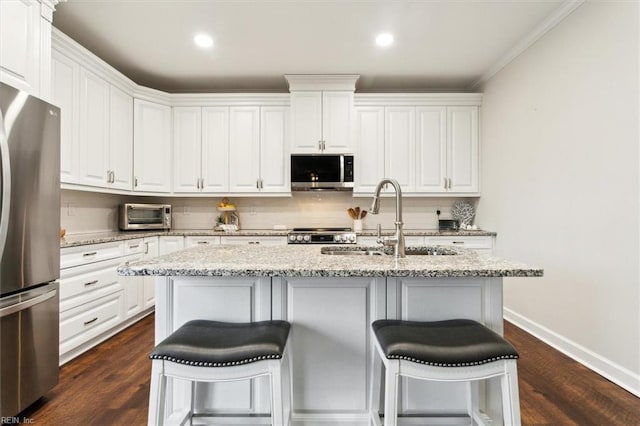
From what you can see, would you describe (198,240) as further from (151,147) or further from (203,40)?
(203,40)

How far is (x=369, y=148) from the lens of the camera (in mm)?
3730

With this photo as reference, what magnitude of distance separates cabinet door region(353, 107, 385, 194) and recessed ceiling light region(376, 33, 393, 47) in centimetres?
88

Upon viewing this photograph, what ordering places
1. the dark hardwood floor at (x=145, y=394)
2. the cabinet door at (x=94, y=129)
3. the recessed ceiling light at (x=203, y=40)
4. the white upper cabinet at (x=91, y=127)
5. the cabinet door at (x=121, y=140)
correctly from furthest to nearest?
the cabinet door at (x=121, y=140), the recessed ceiling light at (x=203, y=40), the cabinet door at (x=94, y=129), the white upper cabinet at (x=91, y=127), the dark hardwood floor at (x=145, y=394)

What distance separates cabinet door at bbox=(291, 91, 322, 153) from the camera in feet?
11.9

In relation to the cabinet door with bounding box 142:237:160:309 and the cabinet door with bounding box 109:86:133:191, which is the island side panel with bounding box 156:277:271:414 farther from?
the cabinet door with bounding box 109:86:133:191

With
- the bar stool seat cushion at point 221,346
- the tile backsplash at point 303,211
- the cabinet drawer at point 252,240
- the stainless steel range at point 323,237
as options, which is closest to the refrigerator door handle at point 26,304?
the bar stool seat cushion at point 221,346

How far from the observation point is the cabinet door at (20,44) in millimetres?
1660

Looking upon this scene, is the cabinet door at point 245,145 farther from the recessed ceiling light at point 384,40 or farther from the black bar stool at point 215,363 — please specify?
the black bar stool at point 215,363

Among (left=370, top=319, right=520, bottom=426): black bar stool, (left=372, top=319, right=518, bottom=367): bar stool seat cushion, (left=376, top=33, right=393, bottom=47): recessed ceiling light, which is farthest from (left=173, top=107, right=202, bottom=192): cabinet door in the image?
(left=370, top=319, right=520, bottom=426): black bar stool

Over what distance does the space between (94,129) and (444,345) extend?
327 centimetres

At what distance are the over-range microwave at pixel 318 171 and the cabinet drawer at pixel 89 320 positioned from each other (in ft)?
6.77

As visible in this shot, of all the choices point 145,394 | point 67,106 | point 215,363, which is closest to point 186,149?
point 67,106

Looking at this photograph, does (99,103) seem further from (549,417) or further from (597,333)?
(597,333)

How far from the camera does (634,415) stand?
5.42 feet
